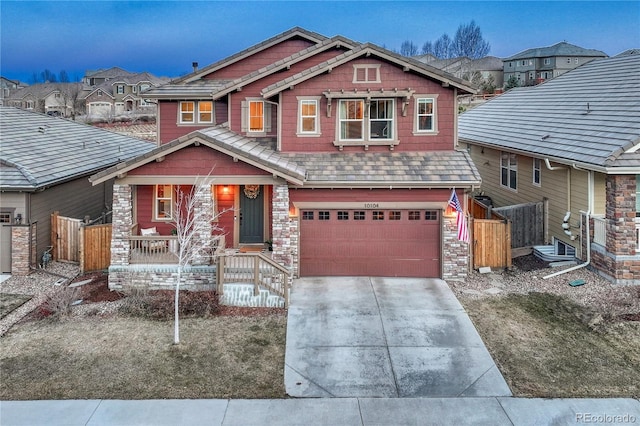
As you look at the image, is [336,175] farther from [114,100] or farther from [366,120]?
[114,100]

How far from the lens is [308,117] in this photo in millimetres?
15586

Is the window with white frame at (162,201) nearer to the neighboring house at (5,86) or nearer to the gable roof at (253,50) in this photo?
the gable roof at (253,50)

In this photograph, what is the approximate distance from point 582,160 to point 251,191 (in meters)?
10.3

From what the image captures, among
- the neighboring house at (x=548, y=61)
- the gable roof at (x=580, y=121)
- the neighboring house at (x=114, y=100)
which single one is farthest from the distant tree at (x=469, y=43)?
the gable roof at (x=580, y=121)

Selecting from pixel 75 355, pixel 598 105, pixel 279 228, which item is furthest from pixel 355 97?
pixel 75 355

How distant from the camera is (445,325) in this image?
1125 centimetres

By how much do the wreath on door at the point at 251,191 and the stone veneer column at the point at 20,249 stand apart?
6.85 m

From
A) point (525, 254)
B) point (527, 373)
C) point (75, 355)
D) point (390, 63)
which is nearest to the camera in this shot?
point (527, 373)

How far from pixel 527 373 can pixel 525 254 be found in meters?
8.85

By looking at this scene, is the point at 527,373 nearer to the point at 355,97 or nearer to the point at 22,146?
the point at 355,97

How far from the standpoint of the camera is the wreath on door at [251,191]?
1573 cm

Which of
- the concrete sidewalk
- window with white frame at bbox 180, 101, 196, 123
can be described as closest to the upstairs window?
window with white frame at bbox 180, 101, 196, 123

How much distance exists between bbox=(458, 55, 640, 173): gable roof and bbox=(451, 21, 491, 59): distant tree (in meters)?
63.9

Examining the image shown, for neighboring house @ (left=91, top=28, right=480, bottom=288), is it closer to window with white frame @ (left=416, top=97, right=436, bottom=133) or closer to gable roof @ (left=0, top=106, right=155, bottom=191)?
window with white frame @ (left=416, top=97, right=436, bottom=133)
